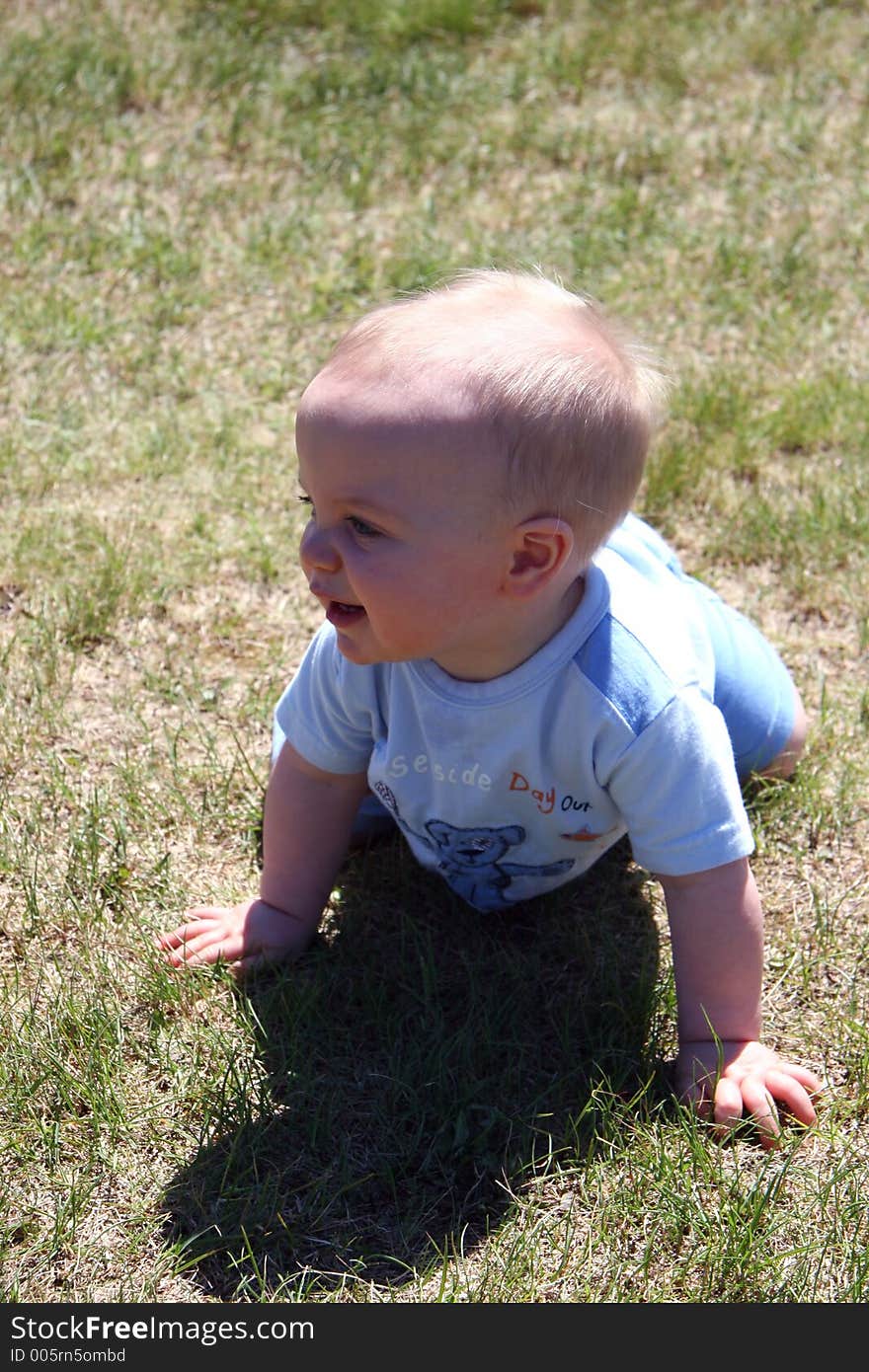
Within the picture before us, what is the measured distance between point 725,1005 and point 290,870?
772mm

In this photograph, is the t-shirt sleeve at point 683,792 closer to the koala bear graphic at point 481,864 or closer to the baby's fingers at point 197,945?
the koala bear graphic at point 481,864

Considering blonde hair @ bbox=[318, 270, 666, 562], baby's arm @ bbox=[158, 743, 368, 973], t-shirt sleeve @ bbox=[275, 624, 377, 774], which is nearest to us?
blonde hair @ bbox=[318, 270, 666, 562]

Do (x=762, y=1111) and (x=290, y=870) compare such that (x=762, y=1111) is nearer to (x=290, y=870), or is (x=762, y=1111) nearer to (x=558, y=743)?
(x=558, y=743)

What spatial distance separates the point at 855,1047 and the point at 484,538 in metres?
1.07

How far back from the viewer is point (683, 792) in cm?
226

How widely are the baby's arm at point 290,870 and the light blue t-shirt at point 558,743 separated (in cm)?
6

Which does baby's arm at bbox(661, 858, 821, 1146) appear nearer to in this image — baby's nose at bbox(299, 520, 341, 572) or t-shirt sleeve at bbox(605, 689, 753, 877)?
t-shirt sleeve at bbox(605, 689, 753, 877)

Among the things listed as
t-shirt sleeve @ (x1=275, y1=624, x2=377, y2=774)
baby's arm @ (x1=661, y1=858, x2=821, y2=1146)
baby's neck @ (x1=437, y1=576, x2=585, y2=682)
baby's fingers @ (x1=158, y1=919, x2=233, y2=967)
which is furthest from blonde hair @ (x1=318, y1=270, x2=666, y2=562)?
baby's fingers @ (x1=158, y1=919, x2=233, y2=967)

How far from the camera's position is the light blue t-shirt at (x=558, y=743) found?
227cm

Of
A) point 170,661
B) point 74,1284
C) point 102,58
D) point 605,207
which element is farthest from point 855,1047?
point 102,58

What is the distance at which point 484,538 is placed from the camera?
212cm

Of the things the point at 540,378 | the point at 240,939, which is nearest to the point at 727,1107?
the point at 240,939

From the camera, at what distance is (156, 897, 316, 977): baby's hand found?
8.34ft

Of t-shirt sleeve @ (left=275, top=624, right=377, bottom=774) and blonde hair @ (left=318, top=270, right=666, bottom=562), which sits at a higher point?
blonde hair @ (left=318, top=270, right=666, bottom=562)
